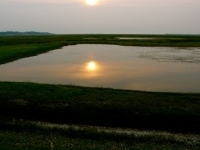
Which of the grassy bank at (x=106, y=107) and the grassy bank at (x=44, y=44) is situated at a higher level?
the grassy bank at (x=44, y=44)

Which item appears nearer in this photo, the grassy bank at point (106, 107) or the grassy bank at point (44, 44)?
the grassy bank at point (106, 107)

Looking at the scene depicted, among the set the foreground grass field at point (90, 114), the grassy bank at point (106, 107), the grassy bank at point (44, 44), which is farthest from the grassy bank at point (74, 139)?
the grassy bank at point (44, 44)

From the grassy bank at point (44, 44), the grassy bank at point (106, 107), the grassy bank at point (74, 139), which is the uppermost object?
the grassy bank at point (44, 44)

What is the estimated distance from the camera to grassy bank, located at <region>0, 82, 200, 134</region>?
14.9 m

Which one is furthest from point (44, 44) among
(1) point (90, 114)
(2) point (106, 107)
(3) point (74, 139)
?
(3) point (74, 139)

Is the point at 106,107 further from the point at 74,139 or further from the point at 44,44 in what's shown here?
the point at 44,44

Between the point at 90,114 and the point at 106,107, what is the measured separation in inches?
54.6

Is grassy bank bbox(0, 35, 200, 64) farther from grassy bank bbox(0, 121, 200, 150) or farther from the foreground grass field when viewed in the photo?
grassy bank bbox(0, 121, 200, 150)

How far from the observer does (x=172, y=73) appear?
29.0 meters

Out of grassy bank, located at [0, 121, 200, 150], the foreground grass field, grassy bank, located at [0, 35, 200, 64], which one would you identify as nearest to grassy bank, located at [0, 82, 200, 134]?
the foreground grass field

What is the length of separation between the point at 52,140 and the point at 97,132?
2.63 m

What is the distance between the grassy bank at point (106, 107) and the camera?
14.9 m

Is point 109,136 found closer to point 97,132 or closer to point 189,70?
point 97,132

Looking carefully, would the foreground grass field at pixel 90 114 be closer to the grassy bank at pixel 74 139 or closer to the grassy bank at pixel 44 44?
the grassy bank at pixel 74 139
